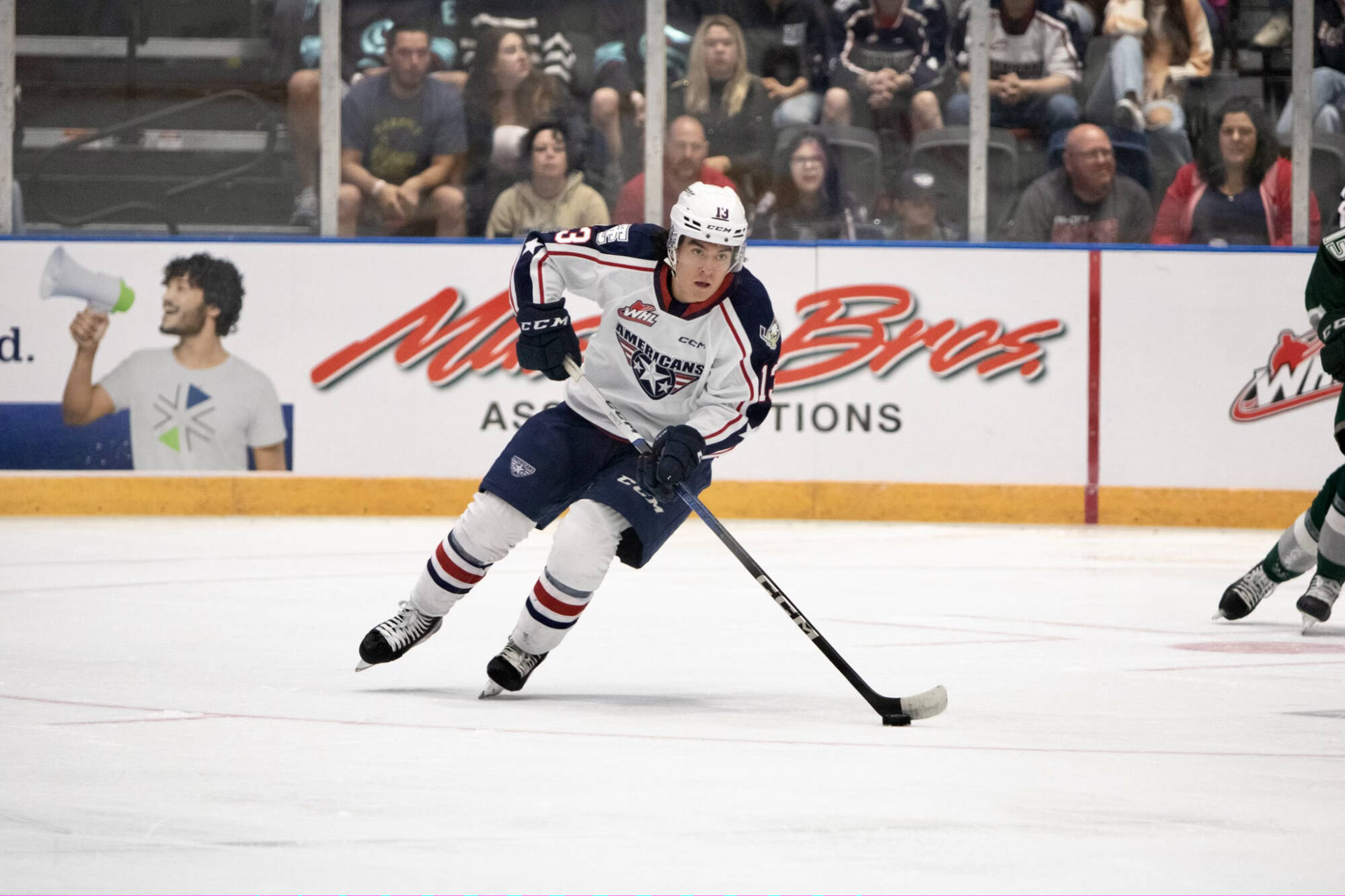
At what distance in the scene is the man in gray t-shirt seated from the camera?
797 centimetres

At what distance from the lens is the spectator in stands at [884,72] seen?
821cm

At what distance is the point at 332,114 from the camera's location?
26.7ft

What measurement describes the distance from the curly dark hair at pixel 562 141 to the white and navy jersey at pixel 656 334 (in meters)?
4.27

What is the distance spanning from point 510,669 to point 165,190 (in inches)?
203

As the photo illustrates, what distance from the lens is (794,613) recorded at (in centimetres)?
372

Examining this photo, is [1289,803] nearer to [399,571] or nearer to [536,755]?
[536,755]

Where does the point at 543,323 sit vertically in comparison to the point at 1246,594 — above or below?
above

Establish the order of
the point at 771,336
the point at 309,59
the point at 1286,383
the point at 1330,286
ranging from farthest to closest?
1. the point at 309,59
2. the point at 1286,383
3. the point at 1330,286
4. the point at 771,336

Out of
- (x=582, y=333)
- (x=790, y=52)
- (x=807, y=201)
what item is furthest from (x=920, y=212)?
(x=582, y=333)

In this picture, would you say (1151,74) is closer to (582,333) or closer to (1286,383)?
(1286,383)

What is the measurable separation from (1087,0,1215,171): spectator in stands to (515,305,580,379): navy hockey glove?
4875mm

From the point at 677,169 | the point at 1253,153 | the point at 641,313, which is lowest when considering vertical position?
the point at 641,313

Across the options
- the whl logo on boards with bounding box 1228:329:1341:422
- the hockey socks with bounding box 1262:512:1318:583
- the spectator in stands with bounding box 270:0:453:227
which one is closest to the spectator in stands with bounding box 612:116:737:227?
the spectator in stands with bounding box 270:0:453:227

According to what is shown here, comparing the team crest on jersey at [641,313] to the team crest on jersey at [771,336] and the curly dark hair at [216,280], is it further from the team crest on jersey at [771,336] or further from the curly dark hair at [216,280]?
the curly dark hair at [216,280]
